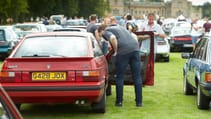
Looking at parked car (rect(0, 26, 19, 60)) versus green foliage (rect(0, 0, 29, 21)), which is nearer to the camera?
parked car (rect(0, 26, 19, 60))

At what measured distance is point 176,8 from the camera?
199 m

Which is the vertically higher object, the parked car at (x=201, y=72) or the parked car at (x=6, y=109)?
the parked car at (x=6, y=109)

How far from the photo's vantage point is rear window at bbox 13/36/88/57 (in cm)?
916

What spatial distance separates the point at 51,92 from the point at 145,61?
120 inches

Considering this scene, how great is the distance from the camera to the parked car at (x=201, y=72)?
942 cm

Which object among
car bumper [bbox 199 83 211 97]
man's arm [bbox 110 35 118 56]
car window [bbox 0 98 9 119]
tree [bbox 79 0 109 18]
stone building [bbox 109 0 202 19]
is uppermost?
car window [bbox 0 98 9 119]

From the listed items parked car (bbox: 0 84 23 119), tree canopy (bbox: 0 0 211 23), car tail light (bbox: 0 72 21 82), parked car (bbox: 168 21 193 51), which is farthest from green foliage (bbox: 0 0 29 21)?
parked car (bbox: 0 84 23 119)

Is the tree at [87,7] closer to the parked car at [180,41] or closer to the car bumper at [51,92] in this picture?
the parked car at [180,41]

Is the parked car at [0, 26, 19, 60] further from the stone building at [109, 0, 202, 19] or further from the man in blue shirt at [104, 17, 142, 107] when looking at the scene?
the stone building at [109, 0, 202, 19]

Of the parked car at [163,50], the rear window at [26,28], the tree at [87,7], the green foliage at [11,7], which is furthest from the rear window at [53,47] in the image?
the tree at [87,7]

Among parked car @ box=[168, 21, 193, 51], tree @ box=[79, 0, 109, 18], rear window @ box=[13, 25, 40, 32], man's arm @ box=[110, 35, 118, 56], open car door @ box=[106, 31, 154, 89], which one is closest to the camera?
man's arm @ box=[110, 35, 118, 56]

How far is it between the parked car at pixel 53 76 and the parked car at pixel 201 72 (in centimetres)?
171

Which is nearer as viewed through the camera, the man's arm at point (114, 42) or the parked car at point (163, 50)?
the man's arm at point (114, 42)

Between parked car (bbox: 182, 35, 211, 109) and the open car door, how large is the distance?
82cm
